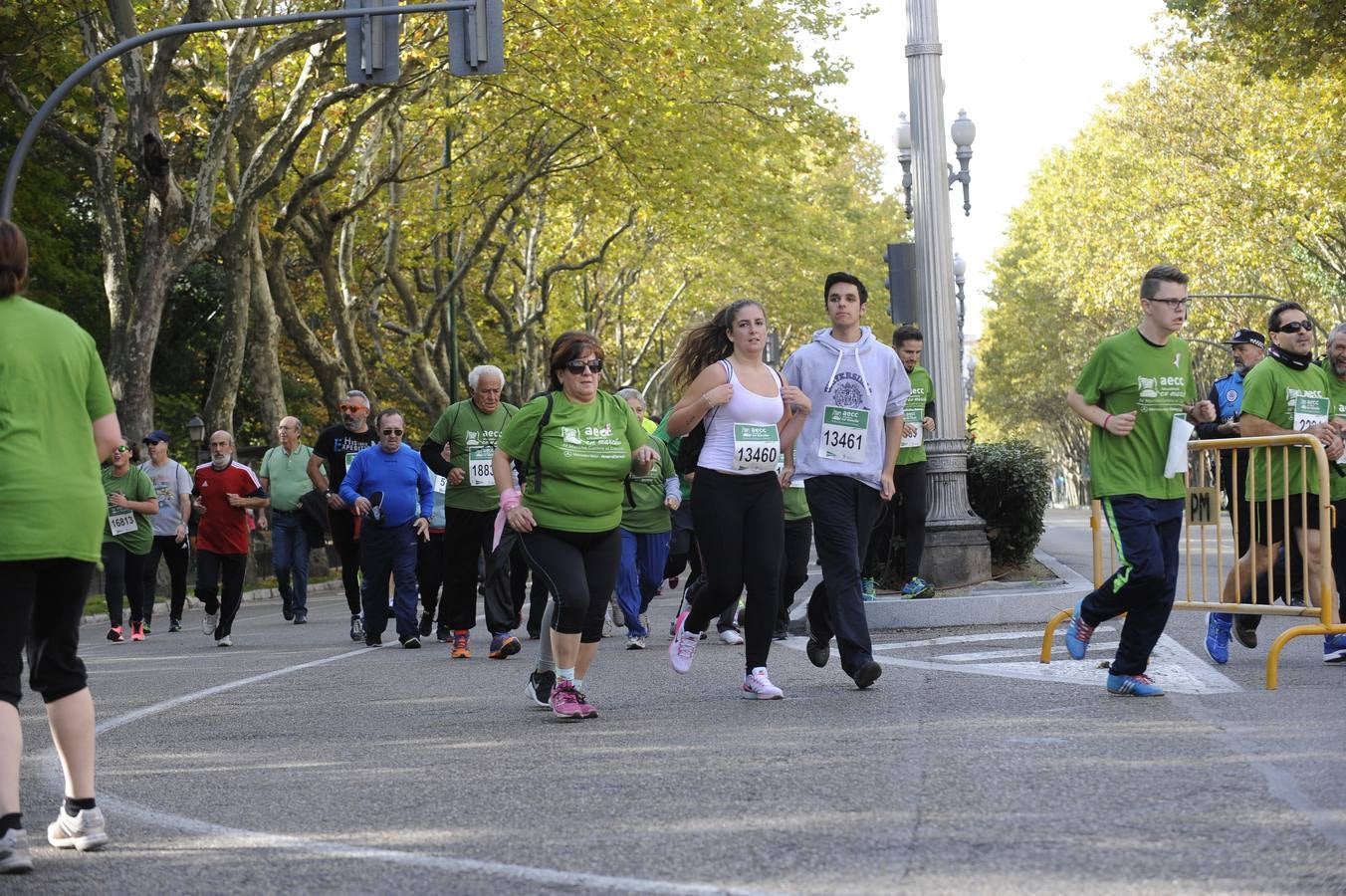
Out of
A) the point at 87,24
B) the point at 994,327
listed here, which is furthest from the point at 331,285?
the point at 994,327

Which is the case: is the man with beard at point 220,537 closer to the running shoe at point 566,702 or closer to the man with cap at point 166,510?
the man with cap at point 166,510

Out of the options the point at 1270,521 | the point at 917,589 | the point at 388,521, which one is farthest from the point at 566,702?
the point at 917,589

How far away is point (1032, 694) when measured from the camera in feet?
29.6

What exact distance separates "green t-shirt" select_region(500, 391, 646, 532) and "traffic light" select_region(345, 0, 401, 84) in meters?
9.03

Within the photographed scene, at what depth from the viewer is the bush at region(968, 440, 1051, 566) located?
1688 cm

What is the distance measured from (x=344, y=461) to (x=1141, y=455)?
8.26 meters

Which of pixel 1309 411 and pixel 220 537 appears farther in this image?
pixel 220 537

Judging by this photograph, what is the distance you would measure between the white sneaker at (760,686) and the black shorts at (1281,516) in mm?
2693

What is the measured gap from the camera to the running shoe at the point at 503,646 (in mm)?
12656

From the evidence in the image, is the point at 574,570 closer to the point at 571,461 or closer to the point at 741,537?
the point at 571,461

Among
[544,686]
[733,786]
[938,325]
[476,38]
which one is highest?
[476,38]

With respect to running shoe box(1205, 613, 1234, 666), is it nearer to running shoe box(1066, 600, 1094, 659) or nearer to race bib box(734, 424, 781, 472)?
running shoe box(1066, 600, 1094, 659)

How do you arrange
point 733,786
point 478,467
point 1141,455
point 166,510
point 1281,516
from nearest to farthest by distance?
point 733,786, point 1141,455, point 1281,516, point 478,467, point 166,510

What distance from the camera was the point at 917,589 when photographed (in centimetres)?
1433
